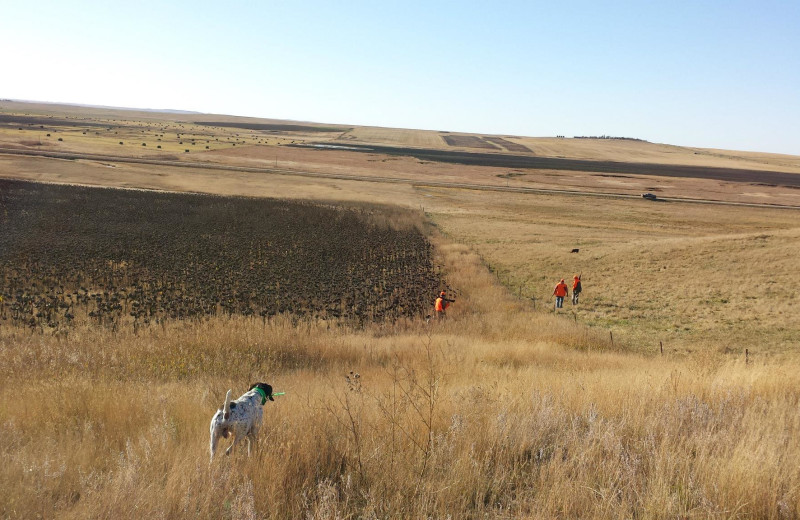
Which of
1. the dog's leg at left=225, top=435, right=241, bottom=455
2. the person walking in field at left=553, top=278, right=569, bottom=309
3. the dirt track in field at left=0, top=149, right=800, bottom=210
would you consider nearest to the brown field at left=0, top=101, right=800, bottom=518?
the dog's leg at left=225, top=435, right=241, bottom=455

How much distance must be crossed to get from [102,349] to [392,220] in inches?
1400

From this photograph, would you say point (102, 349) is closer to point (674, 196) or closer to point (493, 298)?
point (493, 298)

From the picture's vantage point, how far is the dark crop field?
18.4 metres

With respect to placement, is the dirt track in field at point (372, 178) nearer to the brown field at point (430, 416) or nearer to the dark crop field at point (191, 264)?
the dark crop field at point (191, 264)

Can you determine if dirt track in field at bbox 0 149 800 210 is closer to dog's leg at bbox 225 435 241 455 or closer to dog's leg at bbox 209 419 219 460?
dog's leg at bbox 225 435 241 455

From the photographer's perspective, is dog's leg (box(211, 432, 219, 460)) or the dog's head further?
the dog's head

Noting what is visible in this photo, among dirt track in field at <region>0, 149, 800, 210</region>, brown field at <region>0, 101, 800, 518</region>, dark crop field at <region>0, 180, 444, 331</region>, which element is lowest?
dark crop field at <region>0, 180, 444, 331</region>

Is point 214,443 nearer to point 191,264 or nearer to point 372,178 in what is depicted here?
point 191,264

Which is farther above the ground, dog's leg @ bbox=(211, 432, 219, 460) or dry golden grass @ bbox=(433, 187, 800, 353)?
dog's leg @ bbox=(211, 432, 219, 460)

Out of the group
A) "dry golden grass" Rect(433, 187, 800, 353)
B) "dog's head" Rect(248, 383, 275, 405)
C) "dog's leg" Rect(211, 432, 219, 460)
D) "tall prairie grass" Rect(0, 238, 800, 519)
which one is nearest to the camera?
"tall prairie grass" Rect(0, 238, 800, 519)

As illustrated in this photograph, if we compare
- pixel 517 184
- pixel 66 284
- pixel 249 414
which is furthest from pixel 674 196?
pixel 249 414

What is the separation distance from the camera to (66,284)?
68.0ft

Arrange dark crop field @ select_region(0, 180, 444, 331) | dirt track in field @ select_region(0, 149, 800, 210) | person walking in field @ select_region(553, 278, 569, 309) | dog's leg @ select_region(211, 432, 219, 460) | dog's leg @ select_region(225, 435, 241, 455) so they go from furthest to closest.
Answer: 1. dirt track in field @ select_region(0, 149, 800, 210)
2. person walking in field @ select_region(553, 278, 569, 309)
3. dark crop field @ select_region(0, 180, 444, 331)
4. dog's leg @ select_region(225, 435, 241, 455)
5. dog's leg @ select_region(211, 432, 219, 460)

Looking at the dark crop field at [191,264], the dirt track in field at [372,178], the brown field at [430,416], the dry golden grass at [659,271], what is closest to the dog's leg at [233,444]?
the brown field at [430,416]
